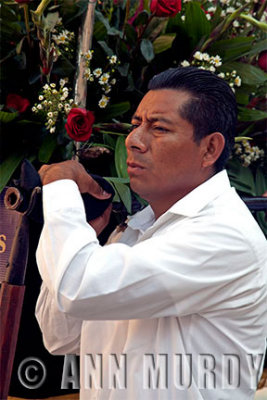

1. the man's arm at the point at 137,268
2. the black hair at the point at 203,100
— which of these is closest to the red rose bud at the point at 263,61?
the black hair at the point at 203,100

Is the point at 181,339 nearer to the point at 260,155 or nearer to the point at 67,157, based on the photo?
the point at 67,157

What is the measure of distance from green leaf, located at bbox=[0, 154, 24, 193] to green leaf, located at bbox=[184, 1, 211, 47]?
56 centimetres

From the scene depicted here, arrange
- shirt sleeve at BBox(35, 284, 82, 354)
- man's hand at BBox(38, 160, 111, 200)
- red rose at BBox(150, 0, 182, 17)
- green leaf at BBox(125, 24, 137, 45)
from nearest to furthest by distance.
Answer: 1. man's hand at BBox(38, 160, 111, 200)
2. shirt sleeve at BBox(35, 284, 82, 354)
3. red rose at BBox(150, 0, 182, 17)
4. green leaf at BBox(125, 24, 137, 45)

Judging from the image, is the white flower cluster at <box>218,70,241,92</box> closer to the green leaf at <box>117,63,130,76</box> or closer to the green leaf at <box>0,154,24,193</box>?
the green leaf at <box>117,63,130,76</box>

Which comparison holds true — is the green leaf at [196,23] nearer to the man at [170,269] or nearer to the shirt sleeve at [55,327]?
the man at [170,269]

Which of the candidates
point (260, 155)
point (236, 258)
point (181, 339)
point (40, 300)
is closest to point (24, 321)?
point (40, 300)

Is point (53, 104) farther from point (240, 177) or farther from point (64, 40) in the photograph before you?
point (240, 177)

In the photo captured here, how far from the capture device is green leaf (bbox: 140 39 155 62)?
154 centimetres

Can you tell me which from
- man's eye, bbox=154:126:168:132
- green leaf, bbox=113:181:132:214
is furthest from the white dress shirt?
green leaf, bbox=113:181:132:214

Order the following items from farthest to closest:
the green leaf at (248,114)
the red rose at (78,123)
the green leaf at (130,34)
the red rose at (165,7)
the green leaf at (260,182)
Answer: the green leaf at (260,182) < the green leaf at (248,114) < the green leaf at (130,34) < the red rose at (165,7) < the red rose at (78,123)

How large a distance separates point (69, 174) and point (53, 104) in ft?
1.22

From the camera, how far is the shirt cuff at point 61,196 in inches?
41.4

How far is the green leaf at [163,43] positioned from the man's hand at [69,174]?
0.56 metres

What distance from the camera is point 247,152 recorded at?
174 cm
